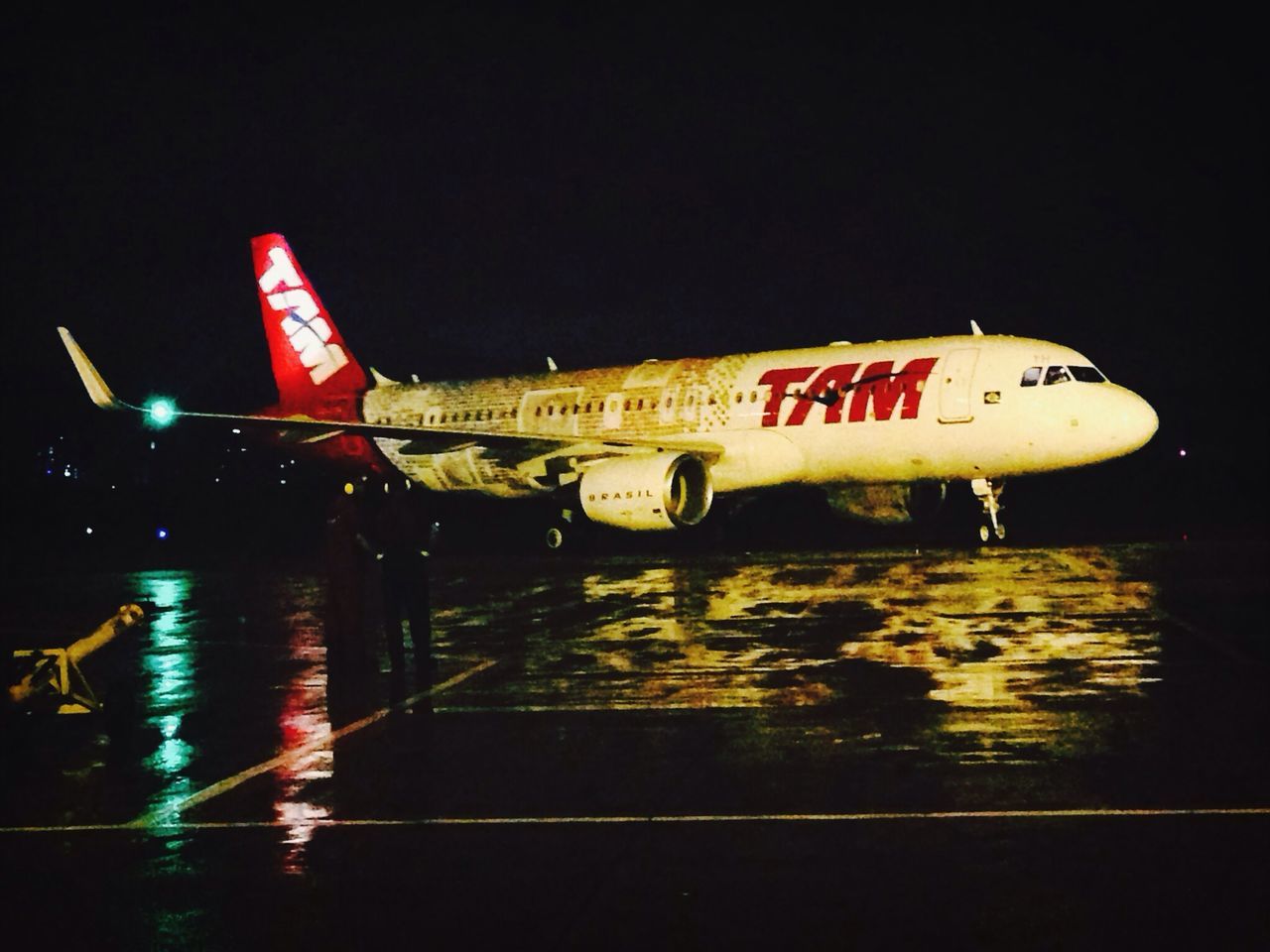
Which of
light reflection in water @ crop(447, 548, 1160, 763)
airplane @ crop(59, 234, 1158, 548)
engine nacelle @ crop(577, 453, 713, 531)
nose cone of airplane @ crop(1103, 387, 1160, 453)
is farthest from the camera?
engine nacelle @ crop(577, 453, 713, 531)

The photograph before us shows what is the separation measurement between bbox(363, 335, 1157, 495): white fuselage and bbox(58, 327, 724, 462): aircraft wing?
16 cm

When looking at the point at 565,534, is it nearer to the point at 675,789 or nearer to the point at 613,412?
the point at 613,412

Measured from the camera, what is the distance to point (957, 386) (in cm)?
2547

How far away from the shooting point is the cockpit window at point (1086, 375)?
989 inches

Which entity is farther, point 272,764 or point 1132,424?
point 1132,424

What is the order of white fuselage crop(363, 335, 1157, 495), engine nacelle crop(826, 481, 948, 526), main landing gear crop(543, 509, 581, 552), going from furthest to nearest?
main landing gear crop(543, 509, 581, 552)
engine nacelle crop(826, 481, 948, 526)
white fuselage crop(363, 335, 1157, 495)

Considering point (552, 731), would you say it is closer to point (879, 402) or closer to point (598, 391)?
point (879, 402)

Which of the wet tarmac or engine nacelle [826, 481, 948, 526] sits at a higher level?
engine nacelle [826, 481, 948, 526]

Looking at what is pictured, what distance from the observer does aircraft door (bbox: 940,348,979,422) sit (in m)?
25.2

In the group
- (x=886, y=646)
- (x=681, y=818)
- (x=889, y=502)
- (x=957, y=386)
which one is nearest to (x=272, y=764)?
(x=681, y=818)

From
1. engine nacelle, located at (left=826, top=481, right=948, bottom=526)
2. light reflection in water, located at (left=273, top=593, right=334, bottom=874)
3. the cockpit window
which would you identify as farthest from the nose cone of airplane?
light reflection in water, located at (left=273, top=593, right=334, bottom=874)

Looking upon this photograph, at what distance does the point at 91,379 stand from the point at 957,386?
15203 millimetres

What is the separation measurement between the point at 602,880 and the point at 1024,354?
2073 centimetres

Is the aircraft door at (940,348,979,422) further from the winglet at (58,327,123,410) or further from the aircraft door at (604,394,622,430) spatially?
the winglet at (58,327,123,410)
